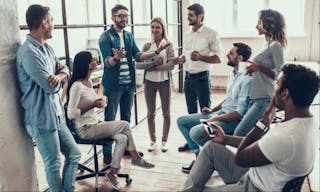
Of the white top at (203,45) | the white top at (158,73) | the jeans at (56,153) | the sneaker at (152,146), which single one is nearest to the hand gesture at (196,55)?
the white top at (203,45)

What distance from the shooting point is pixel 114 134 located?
248 cm

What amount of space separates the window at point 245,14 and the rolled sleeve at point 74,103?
4.09 meters

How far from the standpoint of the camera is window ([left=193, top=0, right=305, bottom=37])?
18.6 feet

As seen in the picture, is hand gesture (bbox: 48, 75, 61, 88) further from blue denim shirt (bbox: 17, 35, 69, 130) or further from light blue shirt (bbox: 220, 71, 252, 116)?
light blue shirt (bbox: 220, 71, 252, 116)

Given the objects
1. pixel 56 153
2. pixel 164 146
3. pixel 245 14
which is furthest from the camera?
pixel 245 14

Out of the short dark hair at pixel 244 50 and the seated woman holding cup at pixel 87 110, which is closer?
the seated woman holding cup at pixel 87 110

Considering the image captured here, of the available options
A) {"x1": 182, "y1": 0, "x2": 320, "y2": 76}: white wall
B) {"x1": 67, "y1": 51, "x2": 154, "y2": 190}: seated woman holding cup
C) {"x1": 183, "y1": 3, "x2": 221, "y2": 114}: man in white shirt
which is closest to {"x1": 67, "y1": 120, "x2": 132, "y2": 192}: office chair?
{"x1": 67, "y1": 51, "x2": 154, "y2": 190}: seated woman holding cup

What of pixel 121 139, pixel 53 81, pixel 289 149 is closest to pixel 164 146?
pixel 121 139

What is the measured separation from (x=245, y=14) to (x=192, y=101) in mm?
3310

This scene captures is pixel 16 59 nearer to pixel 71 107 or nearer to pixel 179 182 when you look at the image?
pixel 71 107

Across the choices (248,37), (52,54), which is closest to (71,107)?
(52,54)

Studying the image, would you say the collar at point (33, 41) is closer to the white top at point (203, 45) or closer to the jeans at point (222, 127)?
the jeans at point (222, 127)

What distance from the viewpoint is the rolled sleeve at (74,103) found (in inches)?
92.4

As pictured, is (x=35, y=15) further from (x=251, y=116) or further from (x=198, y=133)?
(x=251, y=116)
